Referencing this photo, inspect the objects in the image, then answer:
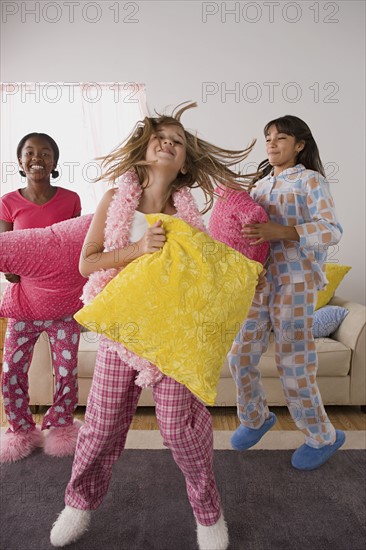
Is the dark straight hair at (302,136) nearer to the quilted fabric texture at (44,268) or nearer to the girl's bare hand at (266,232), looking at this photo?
the girl's bare hand at (266,232)

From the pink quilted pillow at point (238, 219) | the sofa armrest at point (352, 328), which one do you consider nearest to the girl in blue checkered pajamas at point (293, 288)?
the pink quilted pillow at point (238, 219)

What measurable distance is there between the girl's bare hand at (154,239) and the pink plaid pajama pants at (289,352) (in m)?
0.68

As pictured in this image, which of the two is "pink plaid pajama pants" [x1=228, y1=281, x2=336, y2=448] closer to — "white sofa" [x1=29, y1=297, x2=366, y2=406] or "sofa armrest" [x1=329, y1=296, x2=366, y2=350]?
"white sofa" [x1=29, y1=297, x2=366, y2=406]

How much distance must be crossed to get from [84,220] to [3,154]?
2259 mm

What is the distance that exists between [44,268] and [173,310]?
0.68 meters

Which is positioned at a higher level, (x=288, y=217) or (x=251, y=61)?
(x=251, y=61)

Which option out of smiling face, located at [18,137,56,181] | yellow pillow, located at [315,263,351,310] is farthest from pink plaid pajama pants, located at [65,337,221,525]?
yellow pillow, located at [315,263,351,310]

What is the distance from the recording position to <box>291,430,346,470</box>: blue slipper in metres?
1.97

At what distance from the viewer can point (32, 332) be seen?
6.55ft

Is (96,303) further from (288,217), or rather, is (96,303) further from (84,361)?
(84,361)

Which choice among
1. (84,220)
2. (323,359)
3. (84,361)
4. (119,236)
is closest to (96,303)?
(119,236)

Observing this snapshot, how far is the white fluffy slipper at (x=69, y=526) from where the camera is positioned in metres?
1.47

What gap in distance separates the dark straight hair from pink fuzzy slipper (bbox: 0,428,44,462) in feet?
4.45

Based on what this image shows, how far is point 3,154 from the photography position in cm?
378
